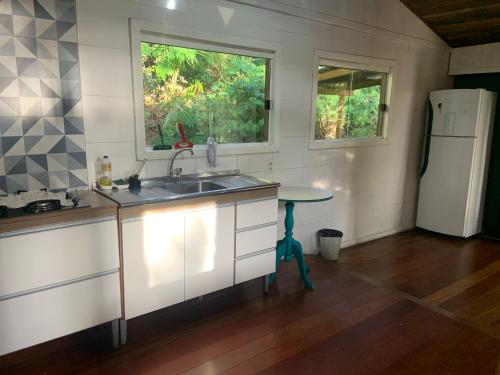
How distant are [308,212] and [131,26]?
214 centimetres

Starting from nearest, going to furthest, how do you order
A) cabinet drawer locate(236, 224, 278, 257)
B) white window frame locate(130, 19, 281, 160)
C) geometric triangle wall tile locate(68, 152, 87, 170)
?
1. geometric triangle wall tile locate(68, 152, 87, 170)
2. white window frame locate(130, 19, 281, 160)
3. cabinet drawer locate(236, 224, 278, 257)

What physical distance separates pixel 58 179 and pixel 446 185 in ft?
12.7

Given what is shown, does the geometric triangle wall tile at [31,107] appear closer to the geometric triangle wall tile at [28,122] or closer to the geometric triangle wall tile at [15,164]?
the geometric triangle wall tile at [28,122]

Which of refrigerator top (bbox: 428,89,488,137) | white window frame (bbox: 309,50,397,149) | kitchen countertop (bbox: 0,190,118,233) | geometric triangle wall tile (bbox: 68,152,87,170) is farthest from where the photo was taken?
refrigerator top (bbox: 428,89,488,137)

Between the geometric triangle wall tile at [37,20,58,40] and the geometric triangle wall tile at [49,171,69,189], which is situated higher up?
the geometric triangle wall tile at [37,20,58,40]

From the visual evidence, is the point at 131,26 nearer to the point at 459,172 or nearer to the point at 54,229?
the point at 54,229

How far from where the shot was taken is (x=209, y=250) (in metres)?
2.32

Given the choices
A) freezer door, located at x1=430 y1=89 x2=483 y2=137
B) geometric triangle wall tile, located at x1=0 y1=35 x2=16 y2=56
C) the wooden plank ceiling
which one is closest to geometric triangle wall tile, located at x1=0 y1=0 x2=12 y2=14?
geometric triangle wall tile, located at x1=0 y1=35 x2=16 y2=56

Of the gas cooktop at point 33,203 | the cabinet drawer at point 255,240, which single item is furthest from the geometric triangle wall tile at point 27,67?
the cabinet drawer at point 255,240

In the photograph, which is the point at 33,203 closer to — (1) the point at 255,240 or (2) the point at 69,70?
(2) the point at 69,70

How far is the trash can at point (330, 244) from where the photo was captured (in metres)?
3.43

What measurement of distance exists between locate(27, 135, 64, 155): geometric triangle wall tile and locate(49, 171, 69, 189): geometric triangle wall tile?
14 centimetres

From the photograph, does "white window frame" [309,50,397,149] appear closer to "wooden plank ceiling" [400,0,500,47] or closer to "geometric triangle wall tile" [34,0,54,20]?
"wooden plank ceiling" [400,0,500,47]

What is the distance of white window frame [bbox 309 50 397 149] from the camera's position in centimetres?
330
